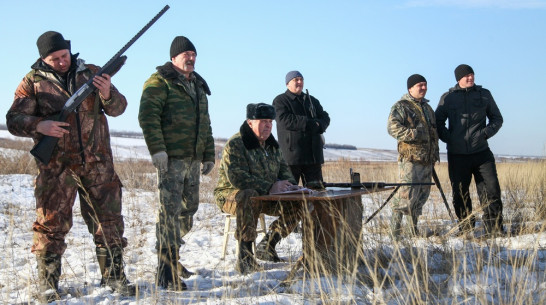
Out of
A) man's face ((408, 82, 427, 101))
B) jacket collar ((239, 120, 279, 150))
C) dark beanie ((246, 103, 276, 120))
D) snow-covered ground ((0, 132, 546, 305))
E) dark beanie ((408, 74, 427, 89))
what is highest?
dark beanie ((408, 74, 427, 89))

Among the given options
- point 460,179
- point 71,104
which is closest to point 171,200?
point 71,104

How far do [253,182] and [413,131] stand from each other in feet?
7.68

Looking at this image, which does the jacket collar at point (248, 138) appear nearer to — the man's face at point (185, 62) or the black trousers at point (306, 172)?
the man's face at point (185, 62)

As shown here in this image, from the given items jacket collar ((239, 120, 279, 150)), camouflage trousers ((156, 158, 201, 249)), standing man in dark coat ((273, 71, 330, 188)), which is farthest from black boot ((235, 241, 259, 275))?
standing man in dark coat ((273, 71, 330, 188))

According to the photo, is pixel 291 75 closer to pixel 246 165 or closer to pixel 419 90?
pixel 419 90

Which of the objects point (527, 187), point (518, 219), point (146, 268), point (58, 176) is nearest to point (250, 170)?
point (146, 268)

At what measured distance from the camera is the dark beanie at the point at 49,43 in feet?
13.9

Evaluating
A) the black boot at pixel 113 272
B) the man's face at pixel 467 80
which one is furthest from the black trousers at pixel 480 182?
the black boot at pixel 113 272

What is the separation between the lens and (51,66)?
4.32m

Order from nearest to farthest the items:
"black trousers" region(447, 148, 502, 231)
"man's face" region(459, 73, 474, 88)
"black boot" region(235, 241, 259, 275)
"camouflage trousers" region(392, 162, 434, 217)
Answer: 1. "black boot" region(235, 241, 259, 275)
2. "camouflage trousers" region(392, 162, 434, 217)
3. "black trousers" region(447, 148, 502, 231)
4. "man's face" region(459, 73, 474, 88)

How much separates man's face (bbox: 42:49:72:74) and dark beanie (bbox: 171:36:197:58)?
93 cm

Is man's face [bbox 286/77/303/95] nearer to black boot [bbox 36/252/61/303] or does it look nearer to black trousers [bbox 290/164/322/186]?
black trousers [bbox 290/164/322/186]

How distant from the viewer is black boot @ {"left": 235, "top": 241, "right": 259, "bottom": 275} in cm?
496

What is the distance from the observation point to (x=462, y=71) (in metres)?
6.88
